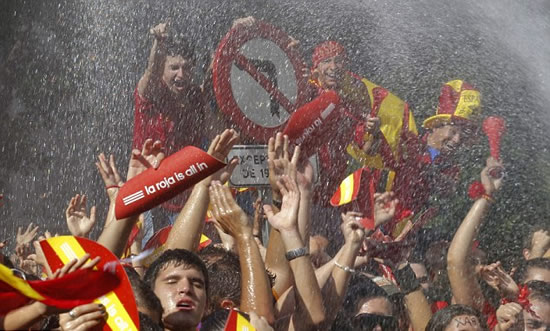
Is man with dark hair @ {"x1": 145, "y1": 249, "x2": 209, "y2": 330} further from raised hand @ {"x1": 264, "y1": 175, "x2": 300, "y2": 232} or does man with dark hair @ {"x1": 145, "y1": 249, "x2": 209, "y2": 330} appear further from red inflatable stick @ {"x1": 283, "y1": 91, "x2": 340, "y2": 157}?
red inflatable stick @ {"x1": 283, "y1": 91, "x2": 340, "y2": 157}

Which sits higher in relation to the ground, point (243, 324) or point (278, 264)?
point (243, 324)

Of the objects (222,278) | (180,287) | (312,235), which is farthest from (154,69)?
(180,287)

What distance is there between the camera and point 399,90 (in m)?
8.68

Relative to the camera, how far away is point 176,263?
13.9ft

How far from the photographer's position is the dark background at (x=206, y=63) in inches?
302

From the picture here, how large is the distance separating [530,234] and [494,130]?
0.79 m

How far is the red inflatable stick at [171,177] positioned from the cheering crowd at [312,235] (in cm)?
7

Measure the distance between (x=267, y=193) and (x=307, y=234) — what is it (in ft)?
5.42

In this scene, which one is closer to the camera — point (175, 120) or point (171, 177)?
point (171, 177)

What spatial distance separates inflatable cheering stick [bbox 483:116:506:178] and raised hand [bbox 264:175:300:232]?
8.24 ft

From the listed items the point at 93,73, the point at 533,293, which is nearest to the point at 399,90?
the point at 93,73

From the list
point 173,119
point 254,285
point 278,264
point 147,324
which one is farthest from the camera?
point 173,119

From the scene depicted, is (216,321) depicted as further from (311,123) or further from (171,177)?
(311,123)

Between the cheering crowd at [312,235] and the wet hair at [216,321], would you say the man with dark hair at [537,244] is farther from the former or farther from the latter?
the wet hair at [216,321]
